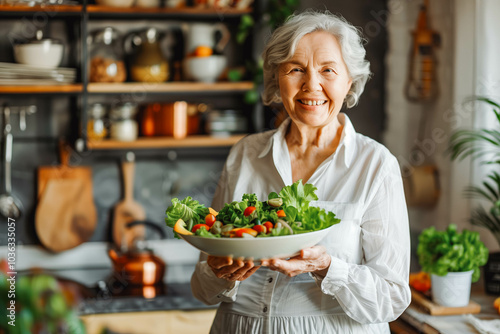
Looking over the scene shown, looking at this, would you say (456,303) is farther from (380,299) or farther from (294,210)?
(294,210)

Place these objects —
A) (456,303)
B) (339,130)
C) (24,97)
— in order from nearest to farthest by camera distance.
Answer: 1. (339,130)
2. (456,303)
3. (24,97)

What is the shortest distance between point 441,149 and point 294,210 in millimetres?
1691

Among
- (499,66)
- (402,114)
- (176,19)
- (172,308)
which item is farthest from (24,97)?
(499,66)

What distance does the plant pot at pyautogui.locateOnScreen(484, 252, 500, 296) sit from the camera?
6.84 ft

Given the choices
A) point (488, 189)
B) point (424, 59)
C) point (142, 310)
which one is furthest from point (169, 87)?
point (488, 189)

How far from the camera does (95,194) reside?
3.19 m

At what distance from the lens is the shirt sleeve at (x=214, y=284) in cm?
147

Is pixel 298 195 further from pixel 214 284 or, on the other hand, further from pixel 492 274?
pixel 492 274

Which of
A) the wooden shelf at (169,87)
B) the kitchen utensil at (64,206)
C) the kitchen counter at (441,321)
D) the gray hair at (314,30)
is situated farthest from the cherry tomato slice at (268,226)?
the kitchen utensil at (64,206)

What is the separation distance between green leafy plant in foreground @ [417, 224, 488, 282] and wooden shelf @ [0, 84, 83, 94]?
1750 millimetres

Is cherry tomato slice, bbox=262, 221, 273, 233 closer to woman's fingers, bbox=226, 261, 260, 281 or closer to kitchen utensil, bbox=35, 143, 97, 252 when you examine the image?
woman's fingers, bbox=226, 261, 260, 281

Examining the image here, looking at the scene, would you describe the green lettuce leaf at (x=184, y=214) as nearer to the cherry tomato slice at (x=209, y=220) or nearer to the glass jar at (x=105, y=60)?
the cherry tomato slice at (x=209, y=220)

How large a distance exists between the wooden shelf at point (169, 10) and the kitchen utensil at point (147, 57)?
0.35 ft

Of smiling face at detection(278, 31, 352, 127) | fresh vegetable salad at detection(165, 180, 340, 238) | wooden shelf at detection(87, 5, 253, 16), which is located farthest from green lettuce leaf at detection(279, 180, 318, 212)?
wooden shelf at detection(87, 5, 253, 16)
